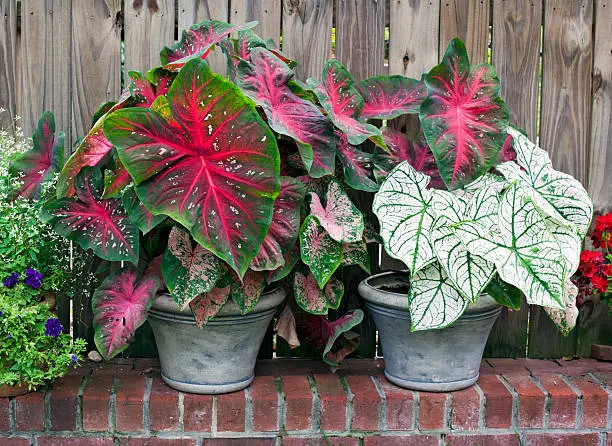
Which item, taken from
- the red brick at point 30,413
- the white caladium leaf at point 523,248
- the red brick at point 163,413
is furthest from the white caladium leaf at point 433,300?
the red brick at point 30,413

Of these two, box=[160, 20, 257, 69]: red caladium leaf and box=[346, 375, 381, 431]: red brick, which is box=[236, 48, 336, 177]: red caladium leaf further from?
box=[346, 375, 381, 431]: red brick

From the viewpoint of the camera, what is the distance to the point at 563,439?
2166 millimetres

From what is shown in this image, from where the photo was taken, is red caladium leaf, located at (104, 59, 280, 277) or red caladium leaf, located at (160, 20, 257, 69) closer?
red caladium leaf, located at (104, 59, 280, 277)

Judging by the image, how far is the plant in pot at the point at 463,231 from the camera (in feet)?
6.34

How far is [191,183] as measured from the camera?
70.1 inches

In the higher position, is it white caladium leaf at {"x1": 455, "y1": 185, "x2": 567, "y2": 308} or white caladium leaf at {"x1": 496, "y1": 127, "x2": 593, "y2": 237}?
white caladium leaf at {"x1": 496, "y1": 127, "x2": 593, "y2": 237}

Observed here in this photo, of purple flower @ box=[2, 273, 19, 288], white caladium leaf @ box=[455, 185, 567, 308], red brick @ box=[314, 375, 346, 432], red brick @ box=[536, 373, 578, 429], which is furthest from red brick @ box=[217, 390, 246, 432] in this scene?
red brick @ box=[536, 373, 578, 429]

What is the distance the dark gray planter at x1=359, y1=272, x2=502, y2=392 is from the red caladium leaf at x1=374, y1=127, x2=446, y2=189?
40 cm

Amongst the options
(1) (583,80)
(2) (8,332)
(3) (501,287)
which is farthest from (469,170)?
(2) (8,332)

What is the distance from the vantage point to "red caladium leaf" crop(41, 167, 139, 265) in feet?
6.44

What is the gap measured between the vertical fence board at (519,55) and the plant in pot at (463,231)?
0.85 ft

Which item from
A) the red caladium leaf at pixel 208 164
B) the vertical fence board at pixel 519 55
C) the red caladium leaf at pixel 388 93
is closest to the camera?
the red caladium leaf at pixel 208 164

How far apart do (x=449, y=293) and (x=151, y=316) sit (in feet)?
2.81

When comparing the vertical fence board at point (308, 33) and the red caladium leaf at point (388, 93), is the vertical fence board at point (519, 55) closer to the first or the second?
the red caladium leaf at point (388, 93)
